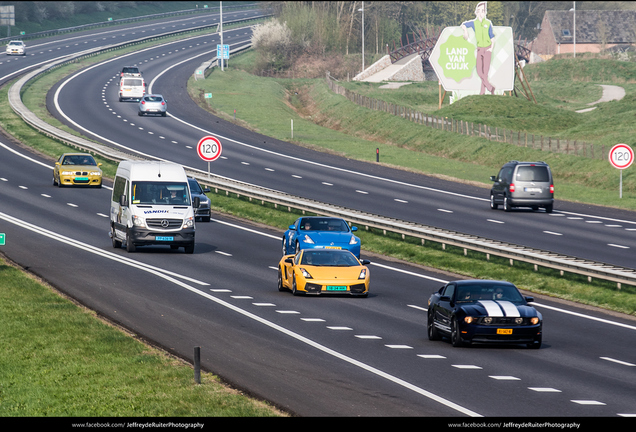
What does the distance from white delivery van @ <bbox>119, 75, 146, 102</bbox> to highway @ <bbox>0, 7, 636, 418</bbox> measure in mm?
32905

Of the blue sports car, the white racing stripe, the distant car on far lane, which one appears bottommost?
the blue sports car

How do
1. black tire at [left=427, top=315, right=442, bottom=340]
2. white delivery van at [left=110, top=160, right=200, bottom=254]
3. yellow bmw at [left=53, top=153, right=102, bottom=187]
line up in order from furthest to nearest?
yellow bmw at [left=53, top=153, right=102, bottom=187], white delivery van at [left=110, top=160, right=200, bottom=254], black tire at [left=427, top=315, right=442, bottom=340]

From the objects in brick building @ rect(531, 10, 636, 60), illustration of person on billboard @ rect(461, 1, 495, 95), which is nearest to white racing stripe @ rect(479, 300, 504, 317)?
illustration of person on billboard @ rect(461, 1, 495, 95)

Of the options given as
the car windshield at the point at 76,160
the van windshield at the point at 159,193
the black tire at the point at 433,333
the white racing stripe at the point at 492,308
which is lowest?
the black tire at the point at 433,333

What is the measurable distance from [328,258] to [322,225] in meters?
4.68

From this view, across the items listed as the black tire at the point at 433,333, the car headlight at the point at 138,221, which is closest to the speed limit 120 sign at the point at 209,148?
the car headlight at the point at 138,221

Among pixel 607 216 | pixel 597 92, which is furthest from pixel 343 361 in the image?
pixel 597 92

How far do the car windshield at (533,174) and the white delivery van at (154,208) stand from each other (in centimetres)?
1689

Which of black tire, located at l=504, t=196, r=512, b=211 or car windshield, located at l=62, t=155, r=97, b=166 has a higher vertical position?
car windshield, located at l=62, t=155, r=97, b=166

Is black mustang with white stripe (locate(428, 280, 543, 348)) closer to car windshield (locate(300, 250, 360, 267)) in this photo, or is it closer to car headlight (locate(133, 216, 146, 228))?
car windshield (locate(300, 250, 360, 267))

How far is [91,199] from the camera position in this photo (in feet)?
141

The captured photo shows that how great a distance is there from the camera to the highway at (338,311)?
46.2 ft

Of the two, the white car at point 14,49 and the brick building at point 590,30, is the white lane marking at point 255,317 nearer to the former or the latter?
the white car at point 14,49

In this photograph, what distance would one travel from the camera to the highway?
1409 centimetres
